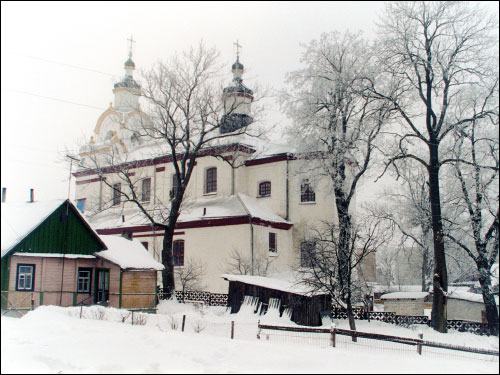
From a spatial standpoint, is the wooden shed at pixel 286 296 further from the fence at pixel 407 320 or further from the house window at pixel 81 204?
the house window at pixel 81 204

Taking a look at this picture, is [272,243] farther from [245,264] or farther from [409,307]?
[409,307]

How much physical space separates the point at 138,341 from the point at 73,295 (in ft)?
31.7

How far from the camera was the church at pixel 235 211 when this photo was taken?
100 ft

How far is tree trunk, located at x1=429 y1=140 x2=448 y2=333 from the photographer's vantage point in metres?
20.2

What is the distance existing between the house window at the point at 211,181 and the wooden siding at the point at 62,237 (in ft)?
44.8

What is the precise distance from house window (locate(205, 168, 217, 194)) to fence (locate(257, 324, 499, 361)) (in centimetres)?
1859

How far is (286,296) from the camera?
21.5m

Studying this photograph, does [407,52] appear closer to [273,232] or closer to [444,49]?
[444,49]

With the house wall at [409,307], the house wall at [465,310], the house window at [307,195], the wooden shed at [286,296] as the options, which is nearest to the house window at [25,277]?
the wooden shed at [286,296]

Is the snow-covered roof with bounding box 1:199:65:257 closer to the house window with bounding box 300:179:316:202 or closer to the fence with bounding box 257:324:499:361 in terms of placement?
the fence with bounding box 257:324:499:361

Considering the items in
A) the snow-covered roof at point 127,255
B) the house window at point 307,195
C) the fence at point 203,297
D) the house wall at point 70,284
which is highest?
the house window at point 307,195

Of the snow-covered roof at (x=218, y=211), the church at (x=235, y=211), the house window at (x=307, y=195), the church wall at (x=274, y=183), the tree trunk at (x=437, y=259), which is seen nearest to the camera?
the tree trunk at (x=437, y=259)

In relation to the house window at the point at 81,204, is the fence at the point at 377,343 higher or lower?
lower

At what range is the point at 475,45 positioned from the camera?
19672 mm
